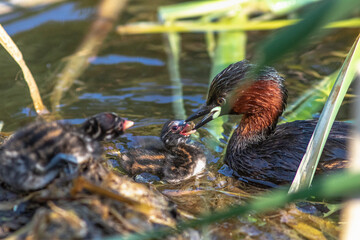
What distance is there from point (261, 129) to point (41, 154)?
257cm

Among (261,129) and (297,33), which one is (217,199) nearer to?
(261,129)

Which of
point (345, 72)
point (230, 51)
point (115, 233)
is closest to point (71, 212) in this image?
point (115, 233)

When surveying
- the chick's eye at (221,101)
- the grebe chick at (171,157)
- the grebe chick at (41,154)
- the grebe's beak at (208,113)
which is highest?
the grebe chick at (41,154)

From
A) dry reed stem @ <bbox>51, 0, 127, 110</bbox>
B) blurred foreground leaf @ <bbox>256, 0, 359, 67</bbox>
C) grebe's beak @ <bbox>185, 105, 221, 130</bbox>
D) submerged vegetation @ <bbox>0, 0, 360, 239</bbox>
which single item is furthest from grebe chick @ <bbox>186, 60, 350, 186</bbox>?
blurred foreground leaf @ <bbox>256, 0, 359, 67</bbox>

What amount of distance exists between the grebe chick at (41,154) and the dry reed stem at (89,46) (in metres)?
2.91

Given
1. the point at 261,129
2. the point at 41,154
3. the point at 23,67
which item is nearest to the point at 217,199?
the point at 261,129

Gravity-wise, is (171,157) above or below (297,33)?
below

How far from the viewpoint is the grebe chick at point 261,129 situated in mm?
4754

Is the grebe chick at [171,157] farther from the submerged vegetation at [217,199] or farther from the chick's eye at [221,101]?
the chick's eye at [221,101]

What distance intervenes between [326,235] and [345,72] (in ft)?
3.91

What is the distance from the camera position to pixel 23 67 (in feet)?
17.4

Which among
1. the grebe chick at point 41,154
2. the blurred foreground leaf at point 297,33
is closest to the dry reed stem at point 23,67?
the grebe chick at point 41,154

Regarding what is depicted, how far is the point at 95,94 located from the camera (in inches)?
262

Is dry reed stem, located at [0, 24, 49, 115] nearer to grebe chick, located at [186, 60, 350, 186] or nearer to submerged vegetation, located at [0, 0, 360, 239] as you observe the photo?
submerged vegetation, located at [0, 0, 360, 239]
